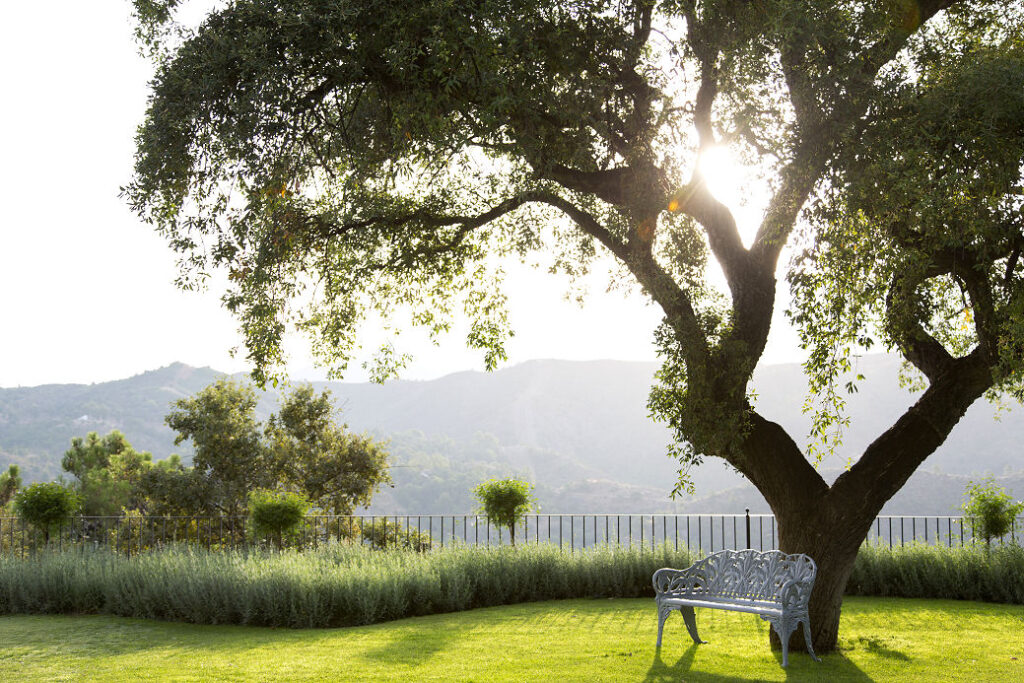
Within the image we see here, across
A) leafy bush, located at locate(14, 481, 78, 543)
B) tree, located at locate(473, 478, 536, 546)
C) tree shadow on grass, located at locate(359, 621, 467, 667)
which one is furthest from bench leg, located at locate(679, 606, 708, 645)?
leafy bush, located at locate(14, 481, 78, 543)

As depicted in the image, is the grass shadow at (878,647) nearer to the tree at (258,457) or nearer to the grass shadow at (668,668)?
the grass shadow at (668,668)

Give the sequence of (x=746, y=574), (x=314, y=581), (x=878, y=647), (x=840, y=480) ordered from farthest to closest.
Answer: (x=314, y=581)
(x=878, y=647)
(x=746, y=574)
(x=840, y=480)

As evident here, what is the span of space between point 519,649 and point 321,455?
13699 mm

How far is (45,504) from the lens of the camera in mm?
13109

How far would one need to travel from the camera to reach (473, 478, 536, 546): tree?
13.5 meters

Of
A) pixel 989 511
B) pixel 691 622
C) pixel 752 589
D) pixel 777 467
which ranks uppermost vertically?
pixel 777 467

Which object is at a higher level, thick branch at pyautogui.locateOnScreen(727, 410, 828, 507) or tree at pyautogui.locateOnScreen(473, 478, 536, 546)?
thick branch at pyautogui.locateOnScreen(727, 410, 828, 507)

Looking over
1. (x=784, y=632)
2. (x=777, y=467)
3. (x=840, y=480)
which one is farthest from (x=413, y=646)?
(x=840, y=480)

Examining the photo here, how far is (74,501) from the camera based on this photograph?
1323 cm

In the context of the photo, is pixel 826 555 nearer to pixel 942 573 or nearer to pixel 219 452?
pixel 942 573

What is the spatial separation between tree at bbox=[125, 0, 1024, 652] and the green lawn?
2.93 ft

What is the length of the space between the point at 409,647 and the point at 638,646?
6.78ft

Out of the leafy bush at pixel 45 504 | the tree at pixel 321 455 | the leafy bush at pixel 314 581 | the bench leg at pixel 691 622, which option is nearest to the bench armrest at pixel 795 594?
the bench leg at pixel 691 622

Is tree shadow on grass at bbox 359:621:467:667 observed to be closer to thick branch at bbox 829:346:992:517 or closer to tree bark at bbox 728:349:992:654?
tree bark at bbox 728:349:992:654
